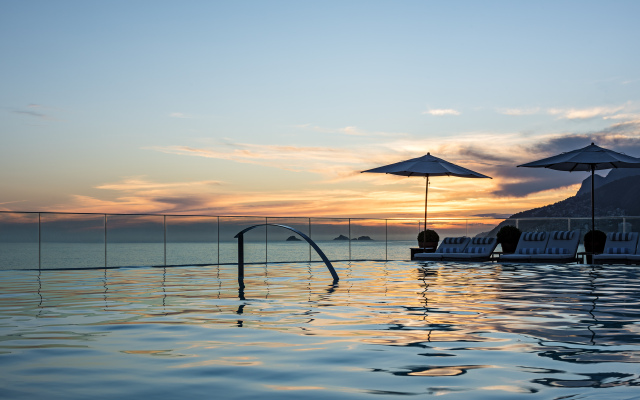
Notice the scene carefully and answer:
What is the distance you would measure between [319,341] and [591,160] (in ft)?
39.5

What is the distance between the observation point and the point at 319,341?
187 inches

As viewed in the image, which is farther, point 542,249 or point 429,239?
point 429,239

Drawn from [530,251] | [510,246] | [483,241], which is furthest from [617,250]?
[483,241]

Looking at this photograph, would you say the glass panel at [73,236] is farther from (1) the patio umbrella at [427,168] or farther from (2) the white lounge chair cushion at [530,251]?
(2) the white lounge chair cushion at [530,251]

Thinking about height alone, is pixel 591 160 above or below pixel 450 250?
above

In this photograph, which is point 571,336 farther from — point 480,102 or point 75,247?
point 75,247

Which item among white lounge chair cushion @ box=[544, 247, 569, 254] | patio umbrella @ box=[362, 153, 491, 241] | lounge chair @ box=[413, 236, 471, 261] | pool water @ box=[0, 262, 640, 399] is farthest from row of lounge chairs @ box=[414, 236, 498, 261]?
pool water @ box=[0, 262, 640, 399]

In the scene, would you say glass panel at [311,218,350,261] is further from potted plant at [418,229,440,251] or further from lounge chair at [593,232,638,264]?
lounge chair at [593,232,638,264]

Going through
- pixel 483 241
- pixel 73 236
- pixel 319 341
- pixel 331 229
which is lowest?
pixel 319 341

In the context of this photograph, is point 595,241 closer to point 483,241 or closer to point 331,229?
point 483,241

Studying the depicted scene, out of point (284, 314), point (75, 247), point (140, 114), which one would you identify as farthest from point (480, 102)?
point (75, 247)

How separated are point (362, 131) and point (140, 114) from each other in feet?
18.2

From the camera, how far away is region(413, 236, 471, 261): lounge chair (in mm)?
15898

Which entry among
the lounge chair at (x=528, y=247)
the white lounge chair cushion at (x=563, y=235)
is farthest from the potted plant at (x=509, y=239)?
the white lounge chair cushion at (x=563, y=235)
